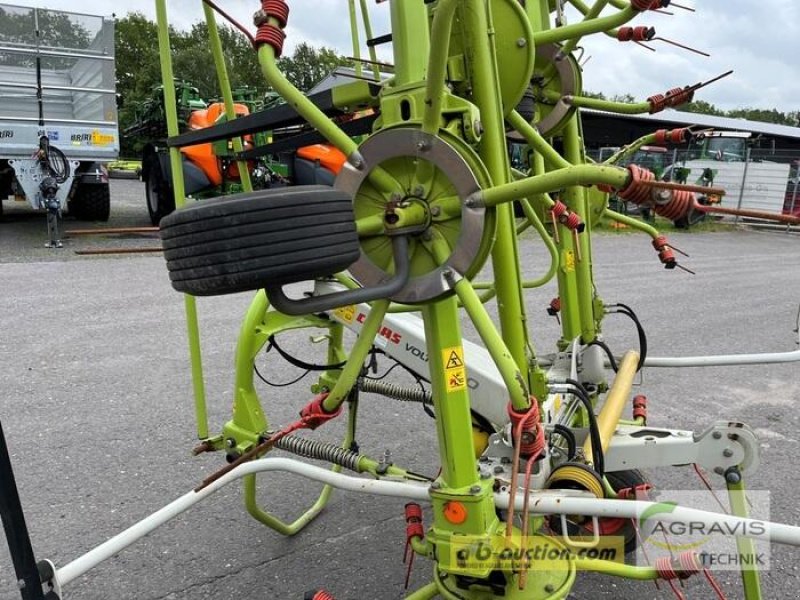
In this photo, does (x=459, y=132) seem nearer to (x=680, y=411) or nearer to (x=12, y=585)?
(x=12, y=585)

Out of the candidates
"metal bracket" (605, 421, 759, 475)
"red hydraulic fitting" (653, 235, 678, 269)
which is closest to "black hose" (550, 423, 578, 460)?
"metal bracket" (605, 421, 759, 475)

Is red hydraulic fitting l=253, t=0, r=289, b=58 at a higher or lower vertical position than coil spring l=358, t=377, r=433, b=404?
higher

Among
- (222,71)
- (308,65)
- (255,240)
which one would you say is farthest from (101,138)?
(255,240)

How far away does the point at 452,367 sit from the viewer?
5.66ft

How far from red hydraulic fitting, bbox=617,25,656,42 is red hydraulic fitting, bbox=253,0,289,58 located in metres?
1.52

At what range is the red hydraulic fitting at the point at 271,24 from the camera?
1.51 meters

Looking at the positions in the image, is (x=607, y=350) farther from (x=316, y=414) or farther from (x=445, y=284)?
(x=316, y=414)

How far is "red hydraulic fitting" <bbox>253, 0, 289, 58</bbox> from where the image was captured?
4.94 ft

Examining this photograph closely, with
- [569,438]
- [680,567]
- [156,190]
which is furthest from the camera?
[156,190]

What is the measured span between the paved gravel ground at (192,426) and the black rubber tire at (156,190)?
4.09 metres

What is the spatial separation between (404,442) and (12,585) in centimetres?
195

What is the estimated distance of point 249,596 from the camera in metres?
2.44

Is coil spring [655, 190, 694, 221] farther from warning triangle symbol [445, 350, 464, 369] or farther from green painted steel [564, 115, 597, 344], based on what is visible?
green painted steel [564, 115, 597, 344]

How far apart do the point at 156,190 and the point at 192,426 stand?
9599 millimetres
